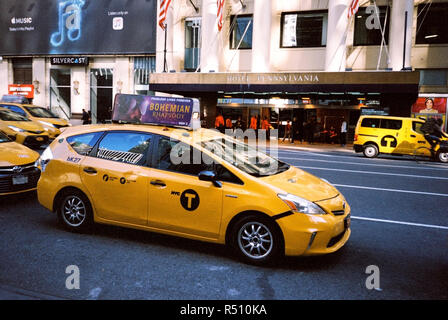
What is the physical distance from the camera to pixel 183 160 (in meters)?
5.02

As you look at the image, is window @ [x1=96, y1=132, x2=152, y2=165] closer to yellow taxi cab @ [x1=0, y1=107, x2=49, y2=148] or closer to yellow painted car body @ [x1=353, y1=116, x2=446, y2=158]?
yellow taxi cab @ [x1=0, y1=107, x2=49, y2=148]

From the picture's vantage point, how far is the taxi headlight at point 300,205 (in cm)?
438

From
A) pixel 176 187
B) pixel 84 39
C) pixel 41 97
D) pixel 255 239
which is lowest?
pixel 255 239

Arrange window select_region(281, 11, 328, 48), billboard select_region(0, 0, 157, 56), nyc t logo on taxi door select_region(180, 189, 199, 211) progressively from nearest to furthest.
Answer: nyc t logo on taxi door select_region(180, 189, 199, 211) → window select_region(281, 11, 328, 48) → billboard select_region(0, 0, 157, 56)

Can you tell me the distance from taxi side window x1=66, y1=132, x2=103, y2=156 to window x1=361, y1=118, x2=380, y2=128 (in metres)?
14.9

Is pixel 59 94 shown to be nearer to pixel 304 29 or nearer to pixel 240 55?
pixel 240 55

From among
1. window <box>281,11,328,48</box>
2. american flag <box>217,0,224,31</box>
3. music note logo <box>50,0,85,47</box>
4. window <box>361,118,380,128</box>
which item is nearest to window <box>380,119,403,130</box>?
window <box>361,118,380,128</box>

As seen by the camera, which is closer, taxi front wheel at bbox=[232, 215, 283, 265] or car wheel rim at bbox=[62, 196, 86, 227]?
taxi front wheel at bbox=[232, 215, 283, 265]

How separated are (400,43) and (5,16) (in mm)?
33051

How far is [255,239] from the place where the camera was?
453 centimetres

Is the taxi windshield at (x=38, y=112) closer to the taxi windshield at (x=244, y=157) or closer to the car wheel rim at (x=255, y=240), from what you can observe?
the taxi windshield at (x=244, y=157)

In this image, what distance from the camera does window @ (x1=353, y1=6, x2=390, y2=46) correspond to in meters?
24.7
